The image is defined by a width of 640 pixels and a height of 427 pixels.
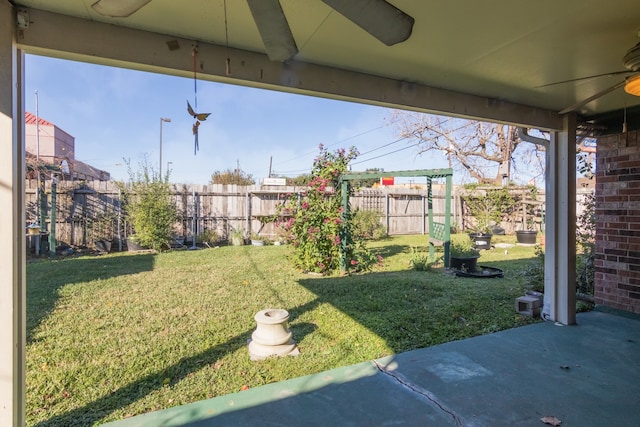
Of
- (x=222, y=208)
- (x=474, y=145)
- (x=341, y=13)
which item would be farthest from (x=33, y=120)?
(x=474, y=145)

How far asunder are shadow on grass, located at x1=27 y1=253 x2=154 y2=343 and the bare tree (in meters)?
12.1

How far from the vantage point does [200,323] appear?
3.56m

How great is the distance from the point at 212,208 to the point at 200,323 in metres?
6.75

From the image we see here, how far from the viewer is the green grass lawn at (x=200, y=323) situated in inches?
92.8

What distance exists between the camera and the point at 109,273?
5.82 metres

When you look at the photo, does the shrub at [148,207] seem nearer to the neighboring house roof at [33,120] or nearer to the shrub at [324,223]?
the shrub at [324,223]

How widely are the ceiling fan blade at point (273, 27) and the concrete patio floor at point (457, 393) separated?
1920 millimetres

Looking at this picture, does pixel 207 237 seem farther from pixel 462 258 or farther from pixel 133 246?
pixel 462 258

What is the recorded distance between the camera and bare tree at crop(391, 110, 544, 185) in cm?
1483

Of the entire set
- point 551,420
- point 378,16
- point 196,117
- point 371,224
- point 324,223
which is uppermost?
point 378,16

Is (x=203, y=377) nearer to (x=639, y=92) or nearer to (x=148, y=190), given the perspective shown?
(x=639, y=92)

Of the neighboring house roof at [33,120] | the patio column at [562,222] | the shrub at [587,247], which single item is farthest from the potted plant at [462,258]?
the neighboring house roof at [33,120]

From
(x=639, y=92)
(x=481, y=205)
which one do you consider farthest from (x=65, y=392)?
(x=481, y=205)

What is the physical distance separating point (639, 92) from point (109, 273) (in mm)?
6625
